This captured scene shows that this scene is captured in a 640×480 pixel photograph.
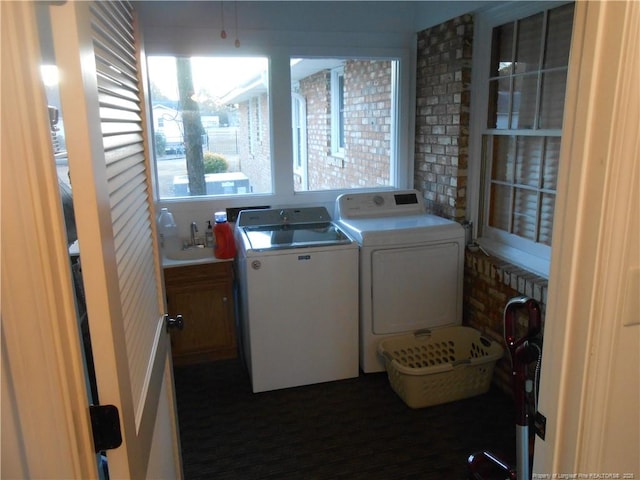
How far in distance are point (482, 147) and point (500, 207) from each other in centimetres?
41

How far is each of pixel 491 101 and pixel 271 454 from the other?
2.46 m

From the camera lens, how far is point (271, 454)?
8.01 ft

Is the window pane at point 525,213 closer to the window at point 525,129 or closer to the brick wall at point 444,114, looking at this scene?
the window at point 525,129

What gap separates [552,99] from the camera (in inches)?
105

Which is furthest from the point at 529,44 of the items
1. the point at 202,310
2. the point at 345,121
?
the point at 202,310

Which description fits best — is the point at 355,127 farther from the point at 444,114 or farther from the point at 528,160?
the point at 528,160

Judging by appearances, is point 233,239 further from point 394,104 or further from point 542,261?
point 542,261

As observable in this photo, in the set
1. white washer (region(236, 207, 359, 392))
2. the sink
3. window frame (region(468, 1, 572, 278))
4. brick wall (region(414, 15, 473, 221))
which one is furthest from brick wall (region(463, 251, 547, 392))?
the sink

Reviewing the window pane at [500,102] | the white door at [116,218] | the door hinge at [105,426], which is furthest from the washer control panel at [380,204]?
the door hinge at [105,426]

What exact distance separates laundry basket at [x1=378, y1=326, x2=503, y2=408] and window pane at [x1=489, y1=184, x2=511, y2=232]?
28.0 inches

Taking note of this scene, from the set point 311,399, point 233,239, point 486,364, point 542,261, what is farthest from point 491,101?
point 311,399

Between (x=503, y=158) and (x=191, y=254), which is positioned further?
(x=191, y=254)

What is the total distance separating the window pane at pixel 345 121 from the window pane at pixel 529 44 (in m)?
1.07

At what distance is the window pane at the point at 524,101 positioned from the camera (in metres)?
2.81
